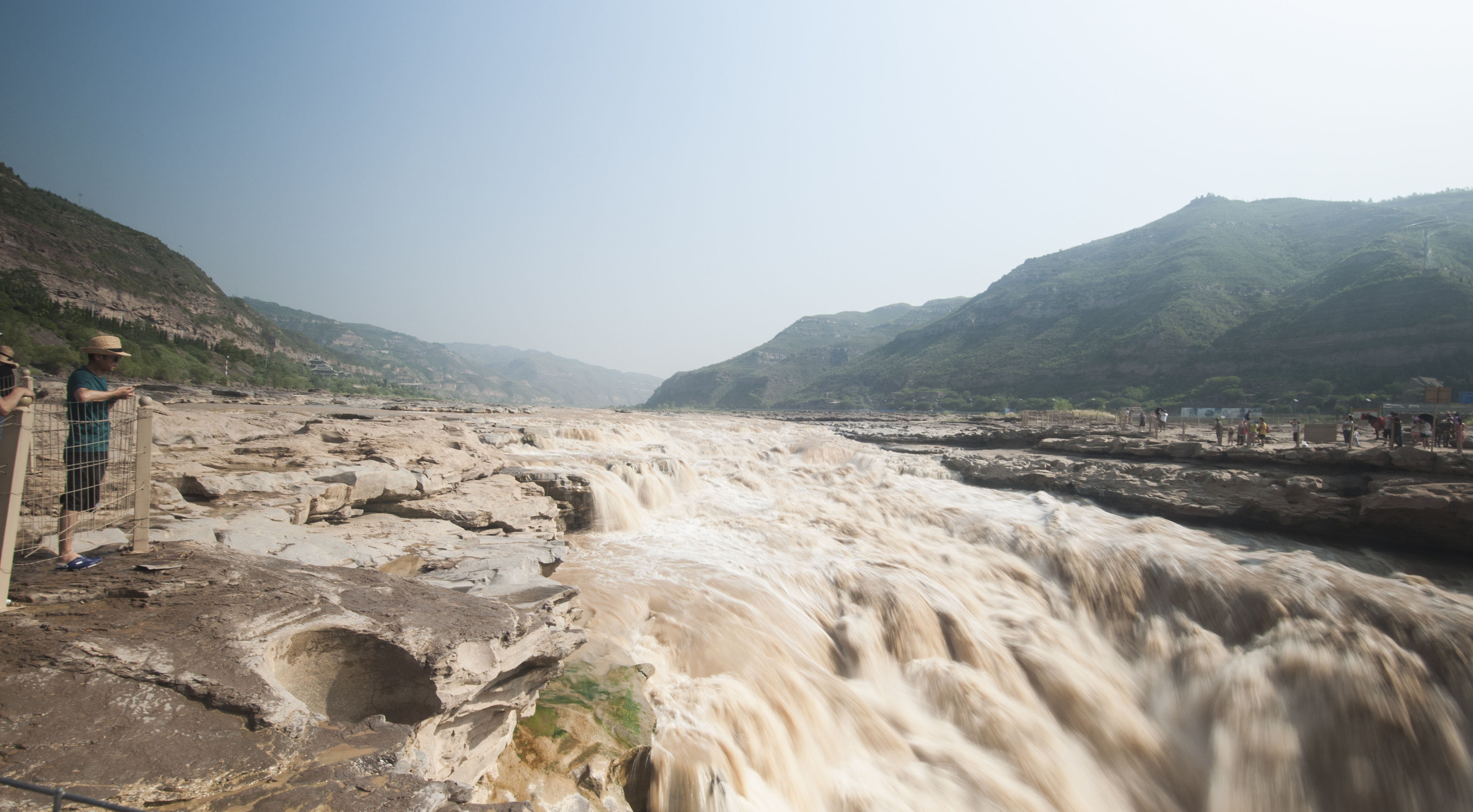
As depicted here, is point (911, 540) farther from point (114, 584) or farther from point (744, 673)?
point (114, 584)

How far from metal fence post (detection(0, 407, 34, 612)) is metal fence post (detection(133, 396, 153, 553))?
1.87 ft

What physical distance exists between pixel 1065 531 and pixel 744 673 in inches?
331

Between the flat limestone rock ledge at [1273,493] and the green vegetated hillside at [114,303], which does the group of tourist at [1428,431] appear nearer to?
the flat limestone rock ledge at [1273,493]

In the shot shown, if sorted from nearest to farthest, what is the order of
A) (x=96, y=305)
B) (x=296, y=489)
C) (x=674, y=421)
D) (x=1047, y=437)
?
(x=296, y=489) → (x=1047, y=437) → (x=674, y=421) → (x=96, y=305)

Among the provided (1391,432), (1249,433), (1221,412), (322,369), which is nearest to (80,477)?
(1391,432)

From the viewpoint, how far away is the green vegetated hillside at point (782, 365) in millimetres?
125500

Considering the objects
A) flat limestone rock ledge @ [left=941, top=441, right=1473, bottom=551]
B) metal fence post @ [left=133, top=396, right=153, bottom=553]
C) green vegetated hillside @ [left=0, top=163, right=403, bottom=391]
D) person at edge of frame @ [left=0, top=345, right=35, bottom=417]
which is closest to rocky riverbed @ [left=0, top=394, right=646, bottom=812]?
metal fence post @ [left=133, top=396, right=153, bottom=553]

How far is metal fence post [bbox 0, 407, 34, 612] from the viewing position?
3059 millimetres

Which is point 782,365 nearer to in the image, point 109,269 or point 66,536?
point 109,269

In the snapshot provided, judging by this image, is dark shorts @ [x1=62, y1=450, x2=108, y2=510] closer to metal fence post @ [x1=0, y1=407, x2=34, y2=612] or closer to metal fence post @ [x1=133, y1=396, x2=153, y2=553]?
metal fence post @ [x1=133, y1=396, x2=153, y2=553]

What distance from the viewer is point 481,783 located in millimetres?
3410

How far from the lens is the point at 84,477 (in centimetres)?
419

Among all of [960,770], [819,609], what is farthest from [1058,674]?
[819,609]

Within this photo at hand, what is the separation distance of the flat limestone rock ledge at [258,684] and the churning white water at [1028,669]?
1655 mm
